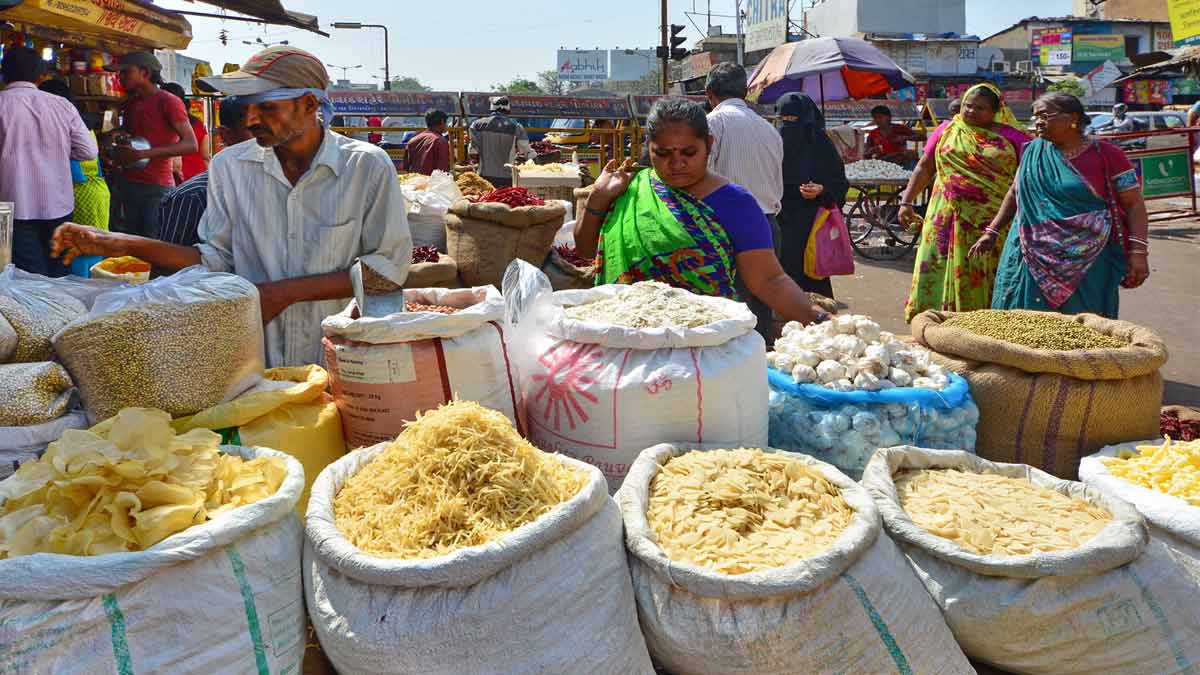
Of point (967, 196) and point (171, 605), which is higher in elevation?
point (967, 196)

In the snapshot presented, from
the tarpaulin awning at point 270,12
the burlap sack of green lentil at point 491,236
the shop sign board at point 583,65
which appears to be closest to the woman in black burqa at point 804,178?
the burlap sack of green lentil at point 491,236

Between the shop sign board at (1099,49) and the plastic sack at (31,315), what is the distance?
42297 millimetres

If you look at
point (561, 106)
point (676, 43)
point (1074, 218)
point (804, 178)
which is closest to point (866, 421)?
point (1074, 218)

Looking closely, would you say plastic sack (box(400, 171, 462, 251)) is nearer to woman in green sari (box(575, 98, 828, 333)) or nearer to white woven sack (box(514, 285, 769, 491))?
woman in green sari (box(575, 98, 828, 333))

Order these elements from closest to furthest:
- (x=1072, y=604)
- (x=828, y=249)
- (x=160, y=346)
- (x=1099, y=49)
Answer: (x=1072, y=604), (x=160, y=346), (x=828, y=249), (x=1099, y=49)

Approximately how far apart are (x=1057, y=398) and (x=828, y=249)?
3.08 m

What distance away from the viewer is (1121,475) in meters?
1.87

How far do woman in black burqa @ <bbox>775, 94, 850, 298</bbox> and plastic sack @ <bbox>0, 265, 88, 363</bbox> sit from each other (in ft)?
14.1

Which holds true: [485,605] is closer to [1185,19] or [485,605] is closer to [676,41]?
[1185,19]

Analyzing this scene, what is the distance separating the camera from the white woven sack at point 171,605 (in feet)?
3.71

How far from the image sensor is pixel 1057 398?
6.76ft

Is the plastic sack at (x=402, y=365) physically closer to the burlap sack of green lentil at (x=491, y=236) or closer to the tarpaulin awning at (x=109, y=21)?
the burlap sack of green lentil at (x=491, y=236)

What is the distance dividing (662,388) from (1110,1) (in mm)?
47812

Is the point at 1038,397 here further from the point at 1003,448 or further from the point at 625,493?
the point at 625,493
